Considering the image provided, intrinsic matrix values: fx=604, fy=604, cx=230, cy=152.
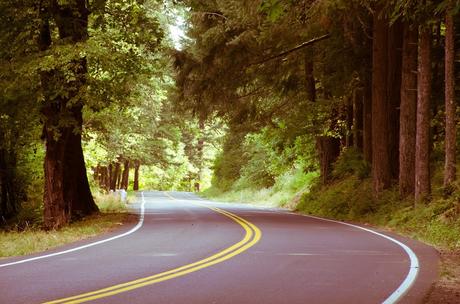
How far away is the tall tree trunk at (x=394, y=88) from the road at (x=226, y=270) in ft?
27.3

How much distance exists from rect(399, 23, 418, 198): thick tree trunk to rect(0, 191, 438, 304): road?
564 centimetres

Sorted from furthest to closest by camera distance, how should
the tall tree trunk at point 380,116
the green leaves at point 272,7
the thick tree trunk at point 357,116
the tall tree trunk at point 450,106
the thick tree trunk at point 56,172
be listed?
the thick tree trunk at point 357,116 → the tall tree trunk at point 380,116 → the thick tree trunk at point 56,172 → the tall tree trunk at point 450,106 → the green leaves at point 272,7

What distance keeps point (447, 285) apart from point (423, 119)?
412 inches

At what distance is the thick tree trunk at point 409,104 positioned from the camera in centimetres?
2002

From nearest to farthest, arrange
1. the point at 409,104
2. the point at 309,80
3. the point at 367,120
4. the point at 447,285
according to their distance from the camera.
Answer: the point at 447,285
the point at 409,104
the point at 367,120
the point at 309,80

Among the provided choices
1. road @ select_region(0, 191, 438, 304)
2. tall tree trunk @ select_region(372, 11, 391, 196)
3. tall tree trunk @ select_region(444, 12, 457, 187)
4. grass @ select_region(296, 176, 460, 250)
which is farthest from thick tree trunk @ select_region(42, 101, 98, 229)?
tall tree trunk @ select_region(444, 12, 457, 187)

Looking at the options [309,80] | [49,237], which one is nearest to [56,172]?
[49,237]

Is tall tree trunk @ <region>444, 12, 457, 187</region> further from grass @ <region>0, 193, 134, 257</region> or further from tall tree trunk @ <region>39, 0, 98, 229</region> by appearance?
tall tree trunk @ <region>39, 0, 98, 229</region>

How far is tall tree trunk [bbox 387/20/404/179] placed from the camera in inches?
885

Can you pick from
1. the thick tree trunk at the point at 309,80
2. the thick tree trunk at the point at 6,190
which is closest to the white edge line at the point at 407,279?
the thick tree trunk at the point at 309,80

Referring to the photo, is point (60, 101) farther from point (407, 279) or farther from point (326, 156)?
point (326, 156)

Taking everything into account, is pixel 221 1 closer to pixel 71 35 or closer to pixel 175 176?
pixel 71 35

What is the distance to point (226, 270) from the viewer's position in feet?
32.2

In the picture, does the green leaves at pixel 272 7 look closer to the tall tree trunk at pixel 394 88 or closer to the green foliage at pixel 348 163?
the tall tree trunk at pixel 394 88
